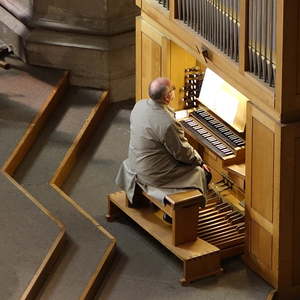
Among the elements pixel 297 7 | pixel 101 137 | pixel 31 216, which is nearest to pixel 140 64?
pixel 101 137

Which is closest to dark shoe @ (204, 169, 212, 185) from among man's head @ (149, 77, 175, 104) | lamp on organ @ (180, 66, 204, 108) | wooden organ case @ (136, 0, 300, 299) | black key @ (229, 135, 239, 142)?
wooden organ case @ (136, 0, 300, 299)

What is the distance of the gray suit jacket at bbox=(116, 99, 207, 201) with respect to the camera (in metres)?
9.77

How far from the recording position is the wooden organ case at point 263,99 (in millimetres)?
8875

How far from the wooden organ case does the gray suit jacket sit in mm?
417

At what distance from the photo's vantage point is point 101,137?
38.9 ft

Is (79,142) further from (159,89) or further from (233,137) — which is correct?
(159,89)

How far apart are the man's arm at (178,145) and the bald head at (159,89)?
0.23 m

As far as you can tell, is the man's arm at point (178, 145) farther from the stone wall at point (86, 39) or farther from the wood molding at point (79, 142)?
the stone wall at point (86, 39)

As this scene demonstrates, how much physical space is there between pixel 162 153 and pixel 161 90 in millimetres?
495

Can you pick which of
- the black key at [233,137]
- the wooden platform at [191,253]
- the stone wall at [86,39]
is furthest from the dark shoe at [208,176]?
the stone wall at [86,39]

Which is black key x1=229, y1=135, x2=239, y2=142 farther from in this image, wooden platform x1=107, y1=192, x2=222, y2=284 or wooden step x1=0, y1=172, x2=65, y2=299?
Result: wooden step x1=0, y1=172, x2=65, y2=299

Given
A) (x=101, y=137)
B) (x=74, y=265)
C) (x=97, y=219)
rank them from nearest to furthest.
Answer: (x=74, y=265)
(x=97, y=219)
(x=101, y=137)

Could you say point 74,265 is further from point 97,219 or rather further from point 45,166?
point 45,166

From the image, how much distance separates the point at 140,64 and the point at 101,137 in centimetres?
100
